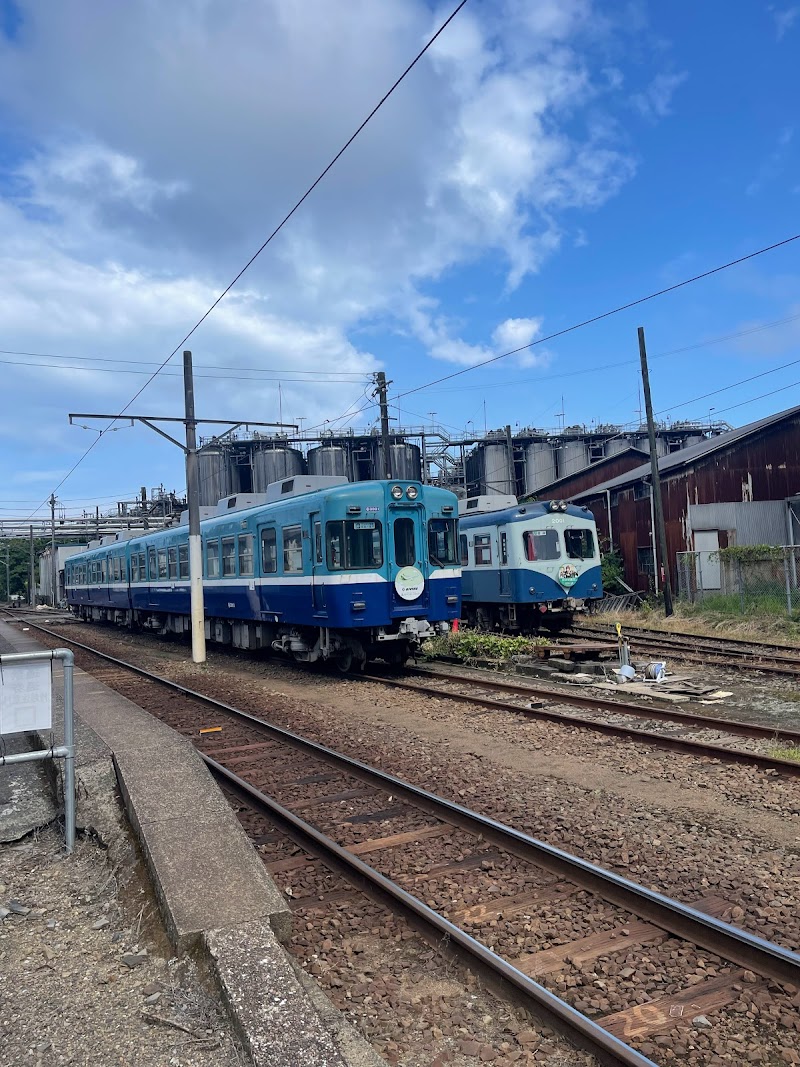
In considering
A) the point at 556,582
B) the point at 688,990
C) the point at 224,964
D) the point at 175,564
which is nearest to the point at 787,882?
the point at 688,990

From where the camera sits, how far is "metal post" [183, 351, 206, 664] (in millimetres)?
18000

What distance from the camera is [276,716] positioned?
1102 centimetres

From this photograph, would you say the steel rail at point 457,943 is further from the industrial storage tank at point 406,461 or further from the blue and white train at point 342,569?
the industrial storage tank at point 406,461

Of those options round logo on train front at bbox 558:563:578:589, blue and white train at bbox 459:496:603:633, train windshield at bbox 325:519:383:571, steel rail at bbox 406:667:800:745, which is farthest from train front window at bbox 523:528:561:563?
train windshield at bbox 325:519:383:571

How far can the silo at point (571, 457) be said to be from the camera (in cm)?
6456

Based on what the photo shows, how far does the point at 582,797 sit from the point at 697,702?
5.03 meters

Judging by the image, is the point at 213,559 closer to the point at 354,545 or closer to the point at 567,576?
the point at 354,545

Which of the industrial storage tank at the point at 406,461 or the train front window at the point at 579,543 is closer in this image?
the train front window at the point at 579,543

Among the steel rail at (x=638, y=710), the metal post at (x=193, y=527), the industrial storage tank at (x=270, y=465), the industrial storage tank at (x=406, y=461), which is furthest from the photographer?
the industrial storage tank at (x=270, y=465)

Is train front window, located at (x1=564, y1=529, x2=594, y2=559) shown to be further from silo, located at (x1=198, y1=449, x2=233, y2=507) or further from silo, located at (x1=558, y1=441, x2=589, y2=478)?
silo, located at (x1=558, y1=441, x2=589, y2=478)

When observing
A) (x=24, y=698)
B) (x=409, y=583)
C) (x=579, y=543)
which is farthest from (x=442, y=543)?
(x=24, y=698)

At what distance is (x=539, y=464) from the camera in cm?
6431

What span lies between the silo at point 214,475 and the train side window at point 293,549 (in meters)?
45.6

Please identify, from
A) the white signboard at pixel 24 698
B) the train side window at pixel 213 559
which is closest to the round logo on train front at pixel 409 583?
the train side window at pixel 213 559
